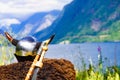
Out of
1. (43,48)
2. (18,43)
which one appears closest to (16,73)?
(18,43)

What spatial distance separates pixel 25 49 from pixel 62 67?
0.86 metres

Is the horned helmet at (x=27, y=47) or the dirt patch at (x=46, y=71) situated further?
the dirt patch at (x=46, y=71)

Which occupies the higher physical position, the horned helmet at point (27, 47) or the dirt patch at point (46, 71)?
the horned helmet at point (27, 47)

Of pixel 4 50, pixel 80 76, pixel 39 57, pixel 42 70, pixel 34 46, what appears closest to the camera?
pixel 39 57

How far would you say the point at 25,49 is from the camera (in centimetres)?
553

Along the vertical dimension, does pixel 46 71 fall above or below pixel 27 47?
below

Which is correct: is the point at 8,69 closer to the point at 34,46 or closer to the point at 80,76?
the point at 34,46

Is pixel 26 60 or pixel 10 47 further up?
pixel 10 47

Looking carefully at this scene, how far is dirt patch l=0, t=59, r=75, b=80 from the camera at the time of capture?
6039 millimetres

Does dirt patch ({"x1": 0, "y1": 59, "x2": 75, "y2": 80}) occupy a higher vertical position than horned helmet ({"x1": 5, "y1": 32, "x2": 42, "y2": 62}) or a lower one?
lower

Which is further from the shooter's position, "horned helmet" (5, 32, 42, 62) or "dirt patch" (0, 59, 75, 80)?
"dirt patch" (0, 59, 75, 80)

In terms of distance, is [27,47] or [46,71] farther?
[46,71]

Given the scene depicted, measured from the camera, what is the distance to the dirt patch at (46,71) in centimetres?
604

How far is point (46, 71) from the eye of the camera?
607 centimetres
